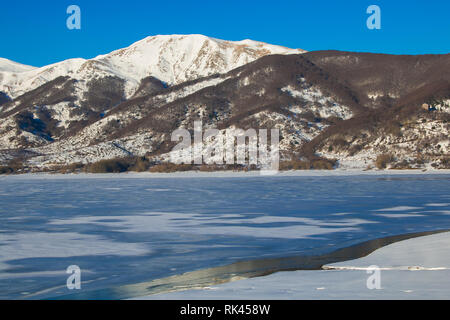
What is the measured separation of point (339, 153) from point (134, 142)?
169 feet

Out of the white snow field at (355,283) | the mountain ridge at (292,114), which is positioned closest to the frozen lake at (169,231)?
the white snow field at (355,283)

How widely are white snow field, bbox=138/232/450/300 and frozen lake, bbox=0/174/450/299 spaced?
2197 millimetres

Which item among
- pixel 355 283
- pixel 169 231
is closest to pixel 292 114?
pixel 169 231

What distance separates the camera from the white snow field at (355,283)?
36.1 feet

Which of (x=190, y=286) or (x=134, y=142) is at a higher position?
(x=134, y=142)

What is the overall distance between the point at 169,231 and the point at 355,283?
10.7m

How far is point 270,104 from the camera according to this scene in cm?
12662

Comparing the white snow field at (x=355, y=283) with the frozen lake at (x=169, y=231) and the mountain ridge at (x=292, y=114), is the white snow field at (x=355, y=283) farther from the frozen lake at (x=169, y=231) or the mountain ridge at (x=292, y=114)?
the mountain ridge at (x=292, y=114)

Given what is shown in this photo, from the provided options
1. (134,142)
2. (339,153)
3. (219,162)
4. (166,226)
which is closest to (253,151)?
(219,162)

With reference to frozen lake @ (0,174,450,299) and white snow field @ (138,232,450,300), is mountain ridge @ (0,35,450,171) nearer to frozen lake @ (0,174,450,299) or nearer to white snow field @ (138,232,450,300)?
frozen lake @ (0,174,450,299)

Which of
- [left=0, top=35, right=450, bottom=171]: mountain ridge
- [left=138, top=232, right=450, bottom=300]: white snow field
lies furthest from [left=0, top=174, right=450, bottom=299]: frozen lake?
[left=0, top=35, right=450, bottom=171]: mountain ridge

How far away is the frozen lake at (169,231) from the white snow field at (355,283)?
2.20 metres

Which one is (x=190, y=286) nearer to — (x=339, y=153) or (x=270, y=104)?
(x=339, y=153)

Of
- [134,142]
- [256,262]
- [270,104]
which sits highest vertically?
[270,104]
